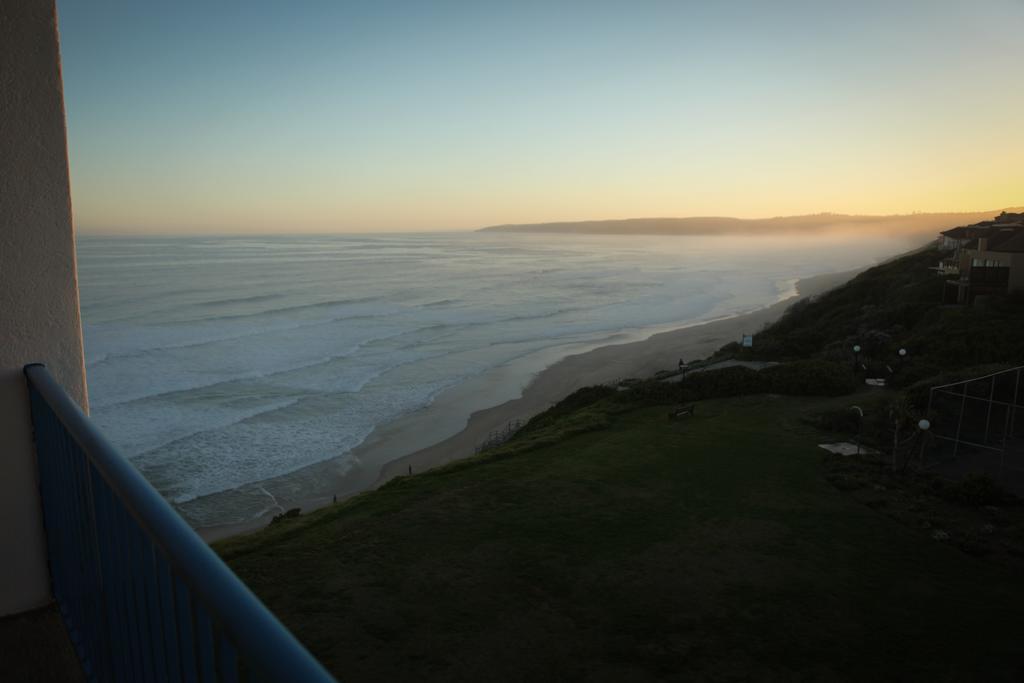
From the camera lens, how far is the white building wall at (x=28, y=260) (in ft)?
9.91

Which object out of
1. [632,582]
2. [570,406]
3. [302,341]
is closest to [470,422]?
[570,406]

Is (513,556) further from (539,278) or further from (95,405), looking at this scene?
(539,278)

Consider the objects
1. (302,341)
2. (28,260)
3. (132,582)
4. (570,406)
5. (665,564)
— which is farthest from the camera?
(302,341)

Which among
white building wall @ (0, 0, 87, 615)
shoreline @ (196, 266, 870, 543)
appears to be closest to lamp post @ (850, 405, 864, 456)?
shoreline @ (196, 266, 870, 543)

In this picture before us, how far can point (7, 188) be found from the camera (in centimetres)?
302

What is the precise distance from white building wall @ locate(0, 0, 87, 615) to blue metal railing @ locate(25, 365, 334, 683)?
0.09 meters

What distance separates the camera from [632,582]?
10016 millimetres

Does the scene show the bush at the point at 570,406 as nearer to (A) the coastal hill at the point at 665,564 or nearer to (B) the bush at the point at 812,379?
(A) the coastal hill at the point at 665,564

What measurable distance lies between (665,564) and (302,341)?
112ft

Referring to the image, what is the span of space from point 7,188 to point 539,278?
84.0 m

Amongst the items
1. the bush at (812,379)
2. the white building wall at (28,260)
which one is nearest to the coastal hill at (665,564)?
the bush at (812,379)

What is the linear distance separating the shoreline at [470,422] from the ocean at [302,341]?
76 centimetres

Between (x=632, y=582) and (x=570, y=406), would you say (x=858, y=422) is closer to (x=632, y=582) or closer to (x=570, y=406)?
(x=570, y=406)

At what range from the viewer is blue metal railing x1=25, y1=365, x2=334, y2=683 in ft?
3.86
